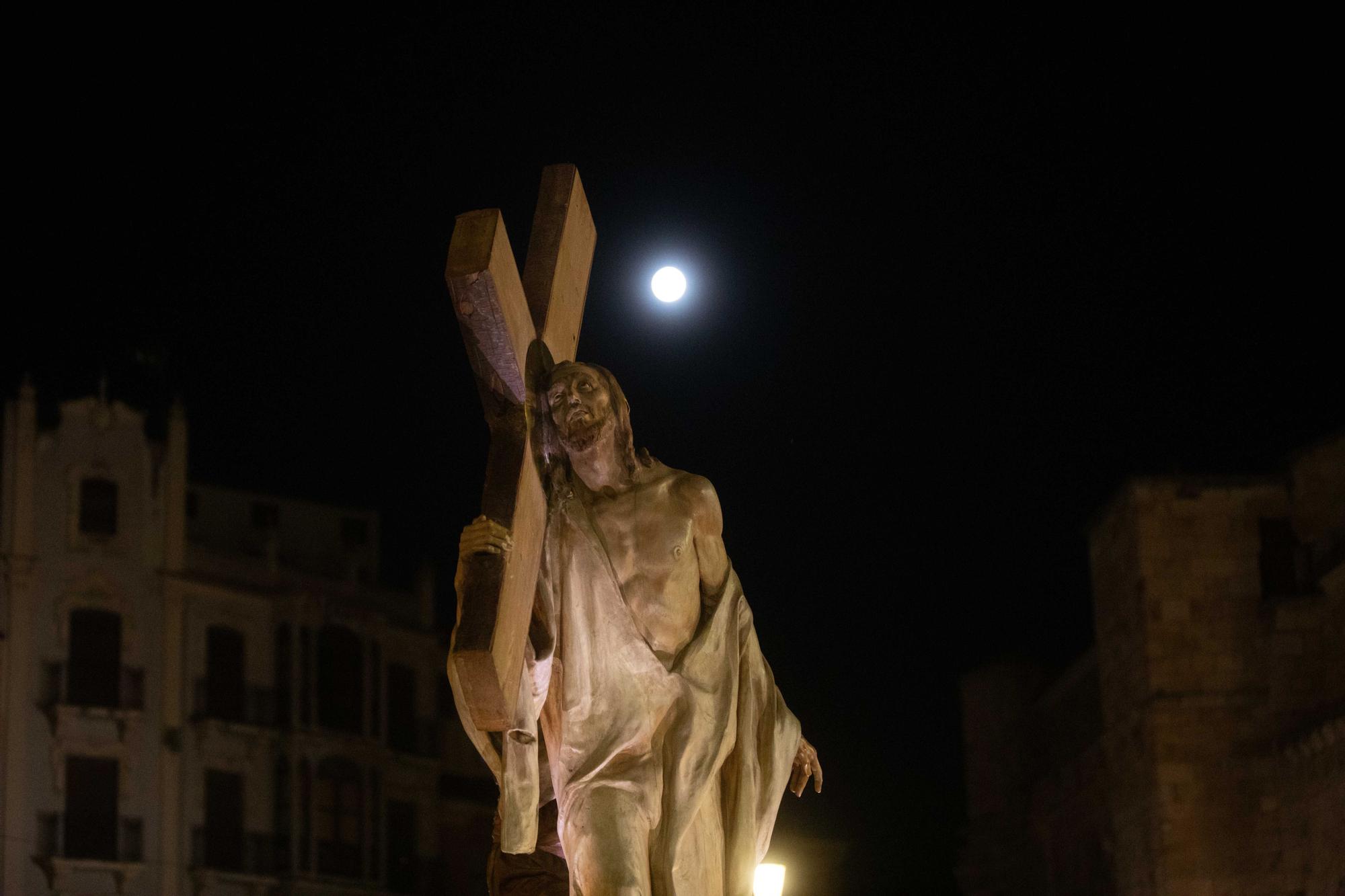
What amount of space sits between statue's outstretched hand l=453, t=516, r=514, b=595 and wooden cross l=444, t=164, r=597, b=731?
0.03 m

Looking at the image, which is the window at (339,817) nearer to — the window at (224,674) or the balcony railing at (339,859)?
the balcony railing at (339,859)

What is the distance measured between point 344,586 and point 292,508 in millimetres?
1975

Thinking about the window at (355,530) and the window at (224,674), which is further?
the window at (355,530)

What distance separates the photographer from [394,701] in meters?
46.2

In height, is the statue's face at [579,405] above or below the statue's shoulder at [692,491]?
above

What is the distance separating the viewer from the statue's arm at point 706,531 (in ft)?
22.1

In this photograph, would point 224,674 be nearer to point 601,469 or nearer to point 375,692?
point 375,692

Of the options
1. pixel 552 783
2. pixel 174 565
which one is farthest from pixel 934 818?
pixel 552 783

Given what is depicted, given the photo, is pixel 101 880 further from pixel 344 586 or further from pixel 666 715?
pixel 666 715

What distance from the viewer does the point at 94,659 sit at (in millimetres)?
41875

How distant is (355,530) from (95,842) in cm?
948

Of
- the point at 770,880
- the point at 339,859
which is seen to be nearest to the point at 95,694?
the point at 339,859

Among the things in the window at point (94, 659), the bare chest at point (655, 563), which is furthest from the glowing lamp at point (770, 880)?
the window at point (94, 659)

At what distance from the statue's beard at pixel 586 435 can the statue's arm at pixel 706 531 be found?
0.28 m
